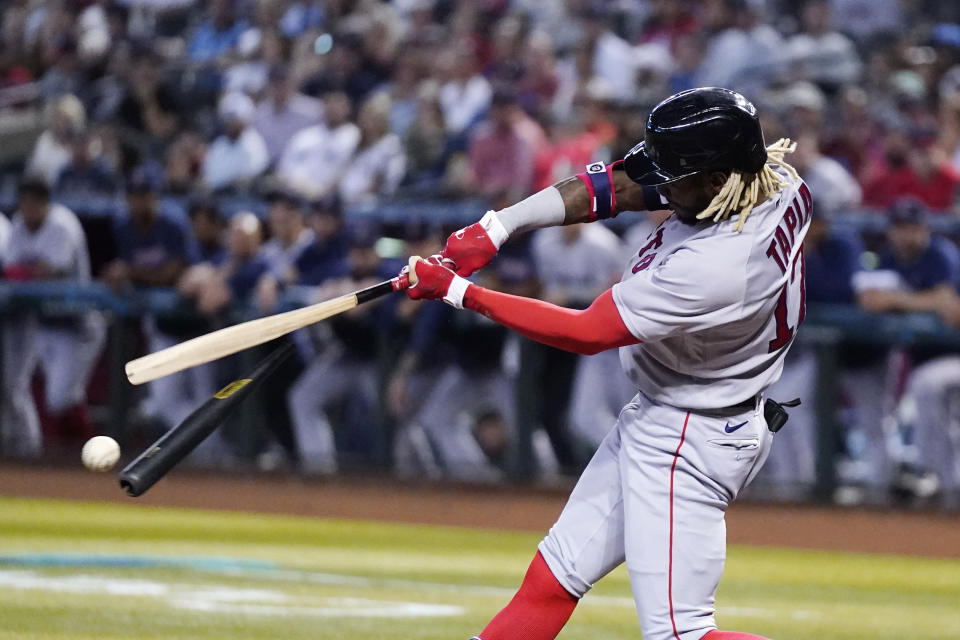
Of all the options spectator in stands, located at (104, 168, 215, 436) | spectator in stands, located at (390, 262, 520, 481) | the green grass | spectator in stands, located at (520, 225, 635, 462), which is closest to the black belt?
the green grass

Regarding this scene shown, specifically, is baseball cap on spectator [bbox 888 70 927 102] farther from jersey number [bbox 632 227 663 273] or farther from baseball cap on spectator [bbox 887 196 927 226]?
jersey number [bbox 632 227 663 273]

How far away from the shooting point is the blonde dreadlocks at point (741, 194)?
364 centimetres

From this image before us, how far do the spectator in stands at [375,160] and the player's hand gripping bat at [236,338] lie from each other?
7.74 metres

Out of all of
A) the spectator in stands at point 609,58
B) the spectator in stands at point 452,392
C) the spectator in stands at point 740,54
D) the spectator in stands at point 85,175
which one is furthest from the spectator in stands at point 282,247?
the spectator in stands at point 740,54

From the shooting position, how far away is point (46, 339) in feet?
36.9

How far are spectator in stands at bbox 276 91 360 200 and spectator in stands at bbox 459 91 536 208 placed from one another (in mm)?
1454

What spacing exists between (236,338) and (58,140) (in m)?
10.3

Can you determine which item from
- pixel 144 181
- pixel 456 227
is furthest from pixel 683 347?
pixel 144 181

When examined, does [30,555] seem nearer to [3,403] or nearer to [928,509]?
[3,403]

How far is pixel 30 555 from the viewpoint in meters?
Answer: 7.34

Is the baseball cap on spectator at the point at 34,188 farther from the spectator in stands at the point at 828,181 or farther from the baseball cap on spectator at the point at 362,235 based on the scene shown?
the spectator in stands at the point at 828,181

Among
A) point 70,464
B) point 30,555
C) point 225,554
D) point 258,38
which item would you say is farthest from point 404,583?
point 258,38

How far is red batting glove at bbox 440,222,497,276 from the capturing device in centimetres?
408

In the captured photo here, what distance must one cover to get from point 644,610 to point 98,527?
5788 millimetres
